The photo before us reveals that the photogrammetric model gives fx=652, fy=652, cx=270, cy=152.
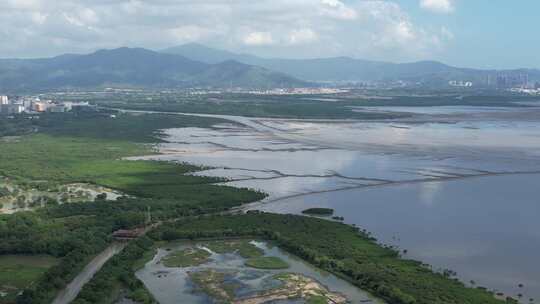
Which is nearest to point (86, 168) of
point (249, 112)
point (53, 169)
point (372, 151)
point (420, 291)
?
point (53, 169)

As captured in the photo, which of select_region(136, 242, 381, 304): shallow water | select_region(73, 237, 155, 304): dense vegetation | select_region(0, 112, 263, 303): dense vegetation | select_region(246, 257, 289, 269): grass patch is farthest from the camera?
select_region(0, 112, 263, 303): dense vegetation

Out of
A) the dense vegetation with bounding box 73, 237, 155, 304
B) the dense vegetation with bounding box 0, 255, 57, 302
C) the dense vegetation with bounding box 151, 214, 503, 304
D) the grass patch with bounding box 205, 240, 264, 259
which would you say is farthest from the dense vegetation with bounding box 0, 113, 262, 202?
the dense vegetation with bounding box 0, 255, 57, 302

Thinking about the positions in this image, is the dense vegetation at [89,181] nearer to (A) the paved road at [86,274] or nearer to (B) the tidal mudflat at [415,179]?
(A) the paved road at [86,274]

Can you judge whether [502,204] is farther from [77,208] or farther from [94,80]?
[94,80]

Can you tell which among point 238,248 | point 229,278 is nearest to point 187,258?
point 238,248

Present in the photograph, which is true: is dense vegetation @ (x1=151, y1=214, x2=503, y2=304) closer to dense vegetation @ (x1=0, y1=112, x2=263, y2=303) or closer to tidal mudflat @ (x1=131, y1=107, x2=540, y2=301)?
tidal mudflat @ (x1=131, y1=107, x2=540, y2=301)

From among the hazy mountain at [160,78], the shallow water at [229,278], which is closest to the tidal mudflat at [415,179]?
the shallow water at [229,278]
